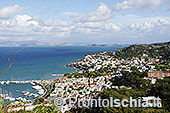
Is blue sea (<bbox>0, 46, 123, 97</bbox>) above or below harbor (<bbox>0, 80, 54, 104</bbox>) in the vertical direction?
above

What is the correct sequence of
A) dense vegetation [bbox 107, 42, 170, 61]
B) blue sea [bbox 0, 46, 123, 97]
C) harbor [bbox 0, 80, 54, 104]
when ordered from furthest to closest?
dense vegetation [bbox 107, 42, 170, 61], blue sea [bbox 0, 46, 123, 97], harbor [bbox 0, 80, 54, 104]

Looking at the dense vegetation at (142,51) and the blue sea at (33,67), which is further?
the dense vegetation at (142,51)

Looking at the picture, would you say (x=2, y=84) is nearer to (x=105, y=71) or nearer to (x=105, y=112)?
(x=105, y=71)

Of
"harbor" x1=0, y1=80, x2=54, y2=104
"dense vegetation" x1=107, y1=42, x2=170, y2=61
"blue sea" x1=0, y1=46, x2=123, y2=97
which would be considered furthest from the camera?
"dense vegetation" x1=107, y1=42, x2=170, y2=61

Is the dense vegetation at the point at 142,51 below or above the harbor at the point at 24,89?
above

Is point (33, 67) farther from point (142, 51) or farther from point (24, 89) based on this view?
point (142, 51)

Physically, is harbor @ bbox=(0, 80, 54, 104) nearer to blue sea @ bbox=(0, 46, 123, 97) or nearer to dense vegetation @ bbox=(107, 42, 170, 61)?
blue sea @ bbox=(0, 46, 123, 97)

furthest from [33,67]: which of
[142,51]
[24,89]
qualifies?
[142,51]

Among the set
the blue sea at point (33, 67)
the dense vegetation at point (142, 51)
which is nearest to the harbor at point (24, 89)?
the blue sea at point (33, 67)

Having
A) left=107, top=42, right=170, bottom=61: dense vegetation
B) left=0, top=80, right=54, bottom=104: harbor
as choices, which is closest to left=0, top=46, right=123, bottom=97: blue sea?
left=0, top=80, right=54, bottom=104: harbor

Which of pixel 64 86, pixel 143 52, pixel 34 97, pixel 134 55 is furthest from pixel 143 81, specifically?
pixel 143 52

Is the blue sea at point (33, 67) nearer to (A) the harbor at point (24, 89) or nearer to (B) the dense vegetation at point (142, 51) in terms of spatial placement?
(A) the harbor at point (24, 89)
